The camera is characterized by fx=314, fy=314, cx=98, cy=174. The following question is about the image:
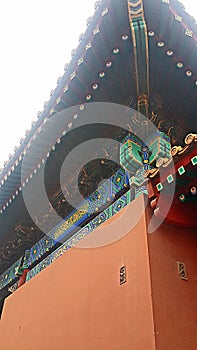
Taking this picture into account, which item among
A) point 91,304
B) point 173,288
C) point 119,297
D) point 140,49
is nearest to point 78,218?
point 91,304

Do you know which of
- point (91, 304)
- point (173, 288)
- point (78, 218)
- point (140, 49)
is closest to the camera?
point (173, 288)

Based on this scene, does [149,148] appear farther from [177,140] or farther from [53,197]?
[53,197]

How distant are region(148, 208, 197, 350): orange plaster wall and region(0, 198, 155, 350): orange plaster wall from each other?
0.07 meters

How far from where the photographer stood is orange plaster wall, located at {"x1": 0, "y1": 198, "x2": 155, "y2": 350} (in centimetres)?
222

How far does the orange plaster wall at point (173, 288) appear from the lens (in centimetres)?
208

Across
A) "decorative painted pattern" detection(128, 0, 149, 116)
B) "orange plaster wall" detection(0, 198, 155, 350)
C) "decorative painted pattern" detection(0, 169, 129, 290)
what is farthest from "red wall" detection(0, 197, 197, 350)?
"decorative painted pattern" detection(128, 0, 149, 116)

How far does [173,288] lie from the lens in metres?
2.36

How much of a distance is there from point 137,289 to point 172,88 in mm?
2210

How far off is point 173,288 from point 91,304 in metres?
0.74

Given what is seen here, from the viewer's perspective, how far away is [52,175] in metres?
4.56

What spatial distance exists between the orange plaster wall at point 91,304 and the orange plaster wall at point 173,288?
70mm

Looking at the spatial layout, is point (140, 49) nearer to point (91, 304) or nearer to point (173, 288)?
point (173, 288)

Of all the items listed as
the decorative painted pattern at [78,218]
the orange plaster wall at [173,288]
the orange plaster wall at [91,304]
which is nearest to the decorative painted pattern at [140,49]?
the decorative painted pattern at [78,218]

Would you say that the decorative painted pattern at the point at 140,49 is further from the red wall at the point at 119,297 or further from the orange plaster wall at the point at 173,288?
the orange plaster wall at the point at 173,288
